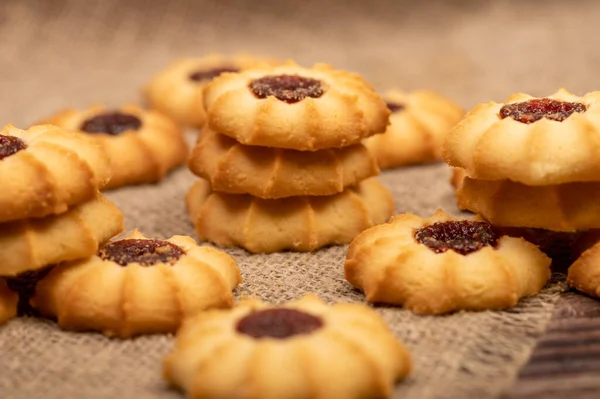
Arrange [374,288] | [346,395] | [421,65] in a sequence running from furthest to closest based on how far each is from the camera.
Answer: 1. [421,65]
2. [374,288]
3. [346,395]

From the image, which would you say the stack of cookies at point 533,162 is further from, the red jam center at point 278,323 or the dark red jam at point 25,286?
the dark red jam at point 25,286

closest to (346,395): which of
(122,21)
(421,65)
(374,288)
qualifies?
(374,288)

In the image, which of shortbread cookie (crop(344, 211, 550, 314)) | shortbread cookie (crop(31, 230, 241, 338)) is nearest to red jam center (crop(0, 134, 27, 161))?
shortbread cookie (crop(31, 230, 241, 338))

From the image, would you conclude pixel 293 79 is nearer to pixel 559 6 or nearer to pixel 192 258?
pixel 192 258

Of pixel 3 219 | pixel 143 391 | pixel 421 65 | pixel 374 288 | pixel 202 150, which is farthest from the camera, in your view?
pixel 421 65

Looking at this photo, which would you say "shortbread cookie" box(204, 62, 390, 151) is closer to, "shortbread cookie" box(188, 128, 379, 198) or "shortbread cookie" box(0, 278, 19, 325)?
"shortbread cookie" box(188, 128, 379, 198)

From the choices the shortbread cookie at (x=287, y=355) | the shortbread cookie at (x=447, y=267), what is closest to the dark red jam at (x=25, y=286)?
the shortbread cookie at (x=287, y=355)
